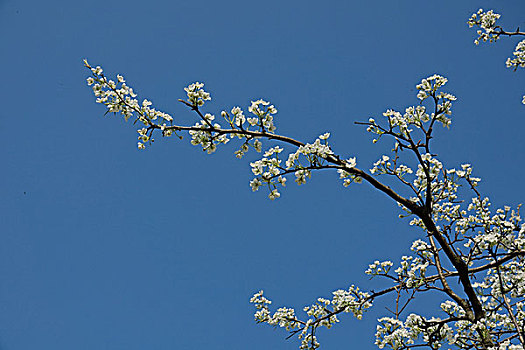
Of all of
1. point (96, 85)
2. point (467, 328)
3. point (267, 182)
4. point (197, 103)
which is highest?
point (96, 85)

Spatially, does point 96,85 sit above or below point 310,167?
above

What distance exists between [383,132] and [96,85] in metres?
3.36

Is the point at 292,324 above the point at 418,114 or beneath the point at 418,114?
beneath

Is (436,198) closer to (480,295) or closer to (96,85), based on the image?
(480,295)

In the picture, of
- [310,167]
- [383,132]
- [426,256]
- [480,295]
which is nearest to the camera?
[310,167]

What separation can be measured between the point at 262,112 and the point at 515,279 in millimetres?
3289

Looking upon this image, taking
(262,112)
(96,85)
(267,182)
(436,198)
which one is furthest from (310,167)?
(96,85)

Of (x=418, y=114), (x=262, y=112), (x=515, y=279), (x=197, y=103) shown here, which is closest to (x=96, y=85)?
(x=197, y=103)

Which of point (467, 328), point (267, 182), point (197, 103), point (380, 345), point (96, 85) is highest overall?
point (96, 85)

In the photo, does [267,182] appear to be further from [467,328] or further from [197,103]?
[467,328]

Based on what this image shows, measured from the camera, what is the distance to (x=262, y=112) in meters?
4.23

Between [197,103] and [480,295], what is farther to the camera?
[480,295]

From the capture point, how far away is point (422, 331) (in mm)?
4711

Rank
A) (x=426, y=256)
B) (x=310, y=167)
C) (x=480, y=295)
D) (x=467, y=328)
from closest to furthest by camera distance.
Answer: (x=310, y=167), (x=480, y=295), (x=467, y=328), (x=426, y=256)
